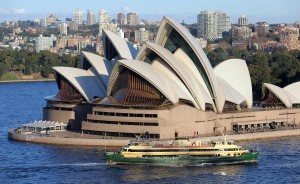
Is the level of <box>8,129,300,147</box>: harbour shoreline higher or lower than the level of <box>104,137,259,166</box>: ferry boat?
higher

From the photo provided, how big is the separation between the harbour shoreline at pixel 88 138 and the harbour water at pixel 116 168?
0.81m

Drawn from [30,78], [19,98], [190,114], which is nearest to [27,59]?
[30,78]

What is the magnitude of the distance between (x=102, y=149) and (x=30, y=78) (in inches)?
3139

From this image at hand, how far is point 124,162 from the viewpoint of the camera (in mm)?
49719

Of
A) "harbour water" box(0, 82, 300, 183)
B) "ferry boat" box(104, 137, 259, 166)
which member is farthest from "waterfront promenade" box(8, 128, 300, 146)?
"ferry boat" box(104, 137, 259, 166)

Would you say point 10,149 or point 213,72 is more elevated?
point 213,72

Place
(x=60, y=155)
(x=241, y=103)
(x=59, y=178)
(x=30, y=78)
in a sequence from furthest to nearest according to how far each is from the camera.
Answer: (x=30, y=78), (x=241, y=103), (x=60, y=155), (x=59, y=178)

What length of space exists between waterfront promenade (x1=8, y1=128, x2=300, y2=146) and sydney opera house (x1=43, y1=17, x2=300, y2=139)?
1194 mm

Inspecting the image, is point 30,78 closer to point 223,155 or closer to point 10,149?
point 10,149

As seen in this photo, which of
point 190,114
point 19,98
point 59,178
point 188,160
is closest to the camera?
point 59,178

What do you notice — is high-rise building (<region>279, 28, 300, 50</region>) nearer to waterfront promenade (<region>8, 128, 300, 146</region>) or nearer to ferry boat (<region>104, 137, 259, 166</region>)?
waterfront promenade (<region>8, 128, 300, 146</region>)

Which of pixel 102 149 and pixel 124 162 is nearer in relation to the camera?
pixel 124 162

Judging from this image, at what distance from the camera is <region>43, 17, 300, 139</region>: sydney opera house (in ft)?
192

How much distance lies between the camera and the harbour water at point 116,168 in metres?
45.8
